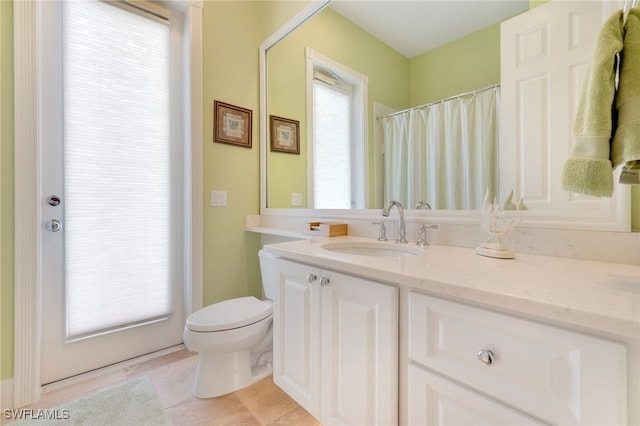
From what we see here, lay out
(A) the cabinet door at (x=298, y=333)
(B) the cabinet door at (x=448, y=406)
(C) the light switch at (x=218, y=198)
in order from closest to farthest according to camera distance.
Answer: (B) the cabinet door at (x=448, y=406)
(A) the cabinet door at (x=298, y=333)
(C) the light switch at (x=218, y=198)

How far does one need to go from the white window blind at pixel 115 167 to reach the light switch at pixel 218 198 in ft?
0.90

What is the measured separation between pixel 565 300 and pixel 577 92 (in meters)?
0.76

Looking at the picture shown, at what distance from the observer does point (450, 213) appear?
1.15 metres

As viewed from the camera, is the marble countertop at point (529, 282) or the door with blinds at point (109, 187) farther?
the door with blinds at point (109, 187)

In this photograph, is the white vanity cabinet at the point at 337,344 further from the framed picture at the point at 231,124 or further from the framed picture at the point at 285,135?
the framed picture at the point at 231,124

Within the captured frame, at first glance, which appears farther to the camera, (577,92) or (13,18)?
(13,18)

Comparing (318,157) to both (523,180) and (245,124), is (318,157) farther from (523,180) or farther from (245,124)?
(523,180)

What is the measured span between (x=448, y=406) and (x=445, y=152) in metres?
0.96

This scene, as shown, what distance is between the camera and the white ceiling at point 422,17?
3.51 feet

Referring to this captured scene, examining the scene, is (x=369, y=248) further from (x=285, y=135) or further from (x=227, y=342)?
(x=285, y=135)

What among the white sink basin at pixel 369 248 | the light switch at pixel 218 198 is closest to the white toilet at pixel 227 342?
the white sink basin at pixel 369 248

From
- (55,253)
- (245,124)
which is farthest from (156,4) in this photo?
(55,253)

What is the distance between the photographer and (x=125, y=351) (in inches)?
65.0

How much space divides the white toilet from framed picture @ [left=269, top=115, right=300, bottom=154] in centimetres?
95
